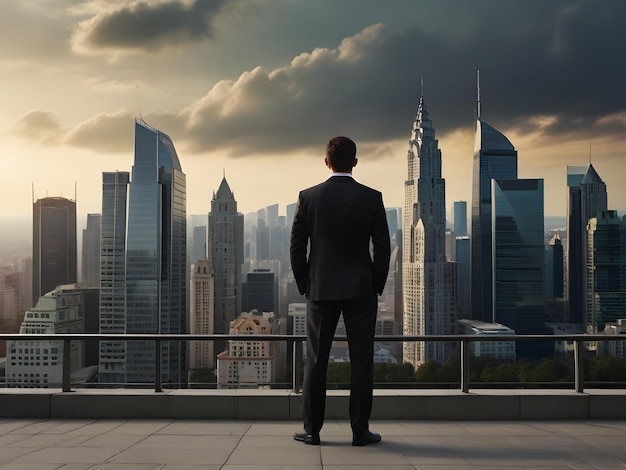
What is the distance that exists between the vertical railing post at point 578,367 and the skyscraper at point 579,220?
3423 cm

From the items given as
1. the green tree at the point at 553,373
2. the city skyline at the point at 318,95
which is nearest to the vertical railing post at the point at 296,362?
the green tree at the point at 553,373

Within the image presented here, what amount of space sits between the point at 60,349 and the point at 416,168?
60.2m

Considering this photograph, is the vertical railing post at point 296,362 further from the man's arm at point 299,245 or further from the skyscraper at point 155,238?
the skyscraper at point 155,238

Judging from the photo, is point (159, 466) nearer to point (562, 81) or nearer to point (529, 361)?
point (529, 361)

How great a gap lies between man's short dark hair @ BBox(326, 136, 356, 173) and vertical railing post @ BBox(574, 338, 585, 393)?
2604mm

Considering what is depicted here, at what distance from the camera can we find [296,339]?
5004mm

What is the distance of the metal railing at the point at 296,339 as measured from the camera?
5012 mm

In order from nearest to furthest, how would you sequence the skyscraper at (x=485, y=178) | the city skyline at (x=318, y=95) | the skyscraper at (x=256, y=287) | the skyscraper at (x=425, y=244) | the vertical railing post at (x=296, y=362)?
1. the vertical railing post at (x=296, y=362)
2. the skyscraper at (x=256, y=287)
3. the skyscraper at (x=425, y=244)
4. the city skyline at (x=318, y=95)
5. the skyscraper at (x=485, y=178)

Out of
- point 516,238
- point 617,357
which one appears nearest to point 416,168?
point 516,238

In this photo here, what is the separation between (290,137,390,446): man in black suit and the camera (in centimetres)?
374

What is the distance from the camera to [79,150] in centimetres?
5606

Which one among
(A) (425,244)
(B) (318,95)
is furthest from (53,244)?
(B) (318,95)

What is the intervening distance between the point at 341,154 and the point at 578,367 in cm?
277

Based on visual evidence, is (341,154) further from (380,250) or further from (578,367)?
(578,367)
